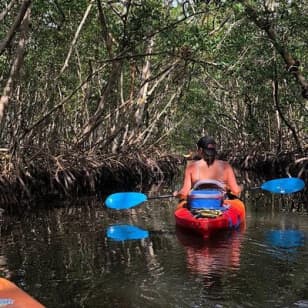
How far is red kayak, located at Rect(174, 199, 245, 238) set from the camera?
5.91 meters

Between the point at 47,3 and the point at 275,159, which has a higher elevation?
the point at 47,3

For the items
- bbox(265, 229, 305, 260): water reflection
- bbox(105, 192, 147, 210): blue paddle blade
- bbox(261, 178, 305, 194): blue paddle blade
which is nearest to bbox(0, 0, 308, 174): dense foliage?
bbox(105, 192, 147, 210): blue paddle blade

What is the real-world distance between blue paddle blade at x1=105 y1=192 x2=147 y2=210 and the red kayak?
912 mm

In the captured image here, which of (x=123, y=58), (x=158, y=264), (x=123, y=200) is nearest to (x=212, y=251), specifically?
(x=158, y=264)

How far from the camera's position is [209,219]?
591 centimetres

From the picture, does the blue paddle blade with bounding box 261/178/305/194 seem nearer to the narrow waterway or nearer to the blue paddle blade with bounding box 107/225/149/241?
the narrow waterway

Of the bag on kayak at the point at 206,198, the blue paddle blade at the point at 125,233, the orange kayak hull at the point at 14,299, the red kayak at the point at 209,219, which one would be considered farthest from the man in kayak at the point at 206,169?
the orange kayak hull at the point at 14,299

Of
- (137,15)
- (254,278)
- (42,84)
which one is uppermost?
(137,15)

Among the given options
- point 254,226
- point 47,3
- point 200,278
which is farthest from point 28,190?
point 200,278

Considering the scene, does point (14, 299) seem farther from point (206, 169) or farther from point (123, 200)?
point (123, 200)

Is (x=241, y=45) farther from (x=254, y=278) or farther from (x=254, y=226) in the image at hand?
(x=254, y=278)

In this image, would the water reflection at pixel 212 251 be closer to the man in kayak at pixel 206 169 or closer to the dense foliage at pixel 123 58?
the man in kayak at pixel 206 169

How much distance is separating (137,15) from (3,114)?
8.81 ft

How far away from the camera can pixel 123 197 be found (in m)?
7.35
